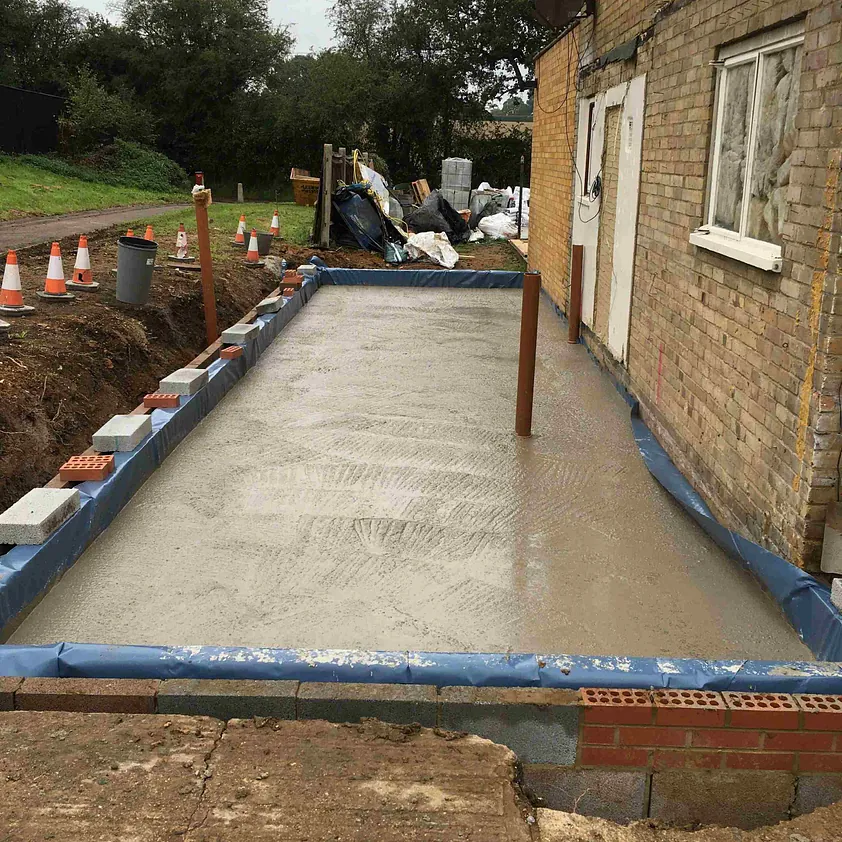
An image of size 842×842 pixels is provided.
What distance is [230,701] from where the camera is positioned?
290 centimetres

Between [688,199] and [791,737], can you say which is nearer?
[791,737]

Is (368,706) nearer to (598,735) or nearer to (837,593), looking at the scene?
(598,735)

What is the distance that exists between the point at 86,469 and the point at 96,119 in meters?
26.9

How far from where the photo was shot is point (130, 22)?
33.4 meters

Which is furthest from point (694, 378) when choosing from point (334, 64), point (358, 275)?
point (334, 64)

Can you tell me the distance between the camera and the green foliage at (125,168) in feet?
84.4

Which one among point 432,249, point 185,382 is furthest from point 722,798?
point 432,249

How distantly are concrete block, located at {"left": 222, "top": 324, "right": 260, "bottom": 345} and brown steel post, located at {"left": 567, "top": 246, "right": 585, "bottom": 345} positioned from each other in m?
3.23

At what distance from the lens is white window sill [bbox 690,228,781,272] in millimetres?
3942

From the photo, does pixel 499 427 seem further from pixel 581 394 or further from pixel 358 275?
pixel 358 275

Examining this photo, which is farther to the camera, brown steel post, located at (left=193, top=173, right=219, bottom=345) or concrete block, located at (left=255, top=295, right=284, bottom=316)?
concrete block, located at (left=255, top=295, right=284, bottom=316)

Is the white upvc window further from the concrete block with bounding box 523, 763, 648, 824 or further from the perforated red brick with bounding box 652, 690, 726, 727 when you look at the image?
the concrete block with bounding box 523, 763, 648, 824

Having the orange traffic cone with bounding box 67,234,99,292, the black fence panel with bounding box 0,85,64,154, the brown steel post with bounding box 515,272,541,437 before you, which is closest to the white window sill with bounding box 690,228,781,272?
the brown steel post with bounding box 515,272,541,437

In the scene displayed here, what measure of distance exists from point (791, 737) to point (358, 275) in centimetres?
1080
